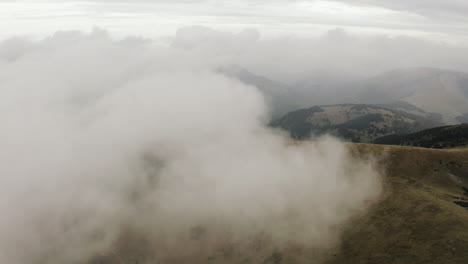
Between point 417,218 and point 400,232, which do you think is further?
point 417,218

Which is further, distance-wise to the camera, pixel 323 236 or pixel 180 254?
pixel 180 254

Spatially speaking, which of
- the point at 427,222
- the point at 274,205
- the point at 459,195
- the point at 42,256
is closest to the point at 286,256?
the point at 274,205

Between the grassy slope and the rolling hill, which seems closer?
the grassy slope

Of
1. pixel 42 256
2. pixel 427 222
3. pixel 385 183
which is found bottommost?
pixel 42 256

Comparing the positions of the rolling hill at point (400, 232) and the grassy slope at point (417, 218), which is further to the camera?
the rolling hill at point (400, 232)

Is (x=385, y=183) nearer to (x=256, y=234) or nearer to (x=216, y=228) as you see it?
(x=256, y=234)

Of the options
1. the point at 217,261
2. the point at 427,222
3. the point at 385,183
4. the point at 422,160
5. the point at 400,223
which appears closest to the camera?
the point at 427,222

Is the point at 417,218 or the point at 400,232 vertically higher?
the point at 417,218

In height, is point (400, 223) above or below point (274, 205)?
above
